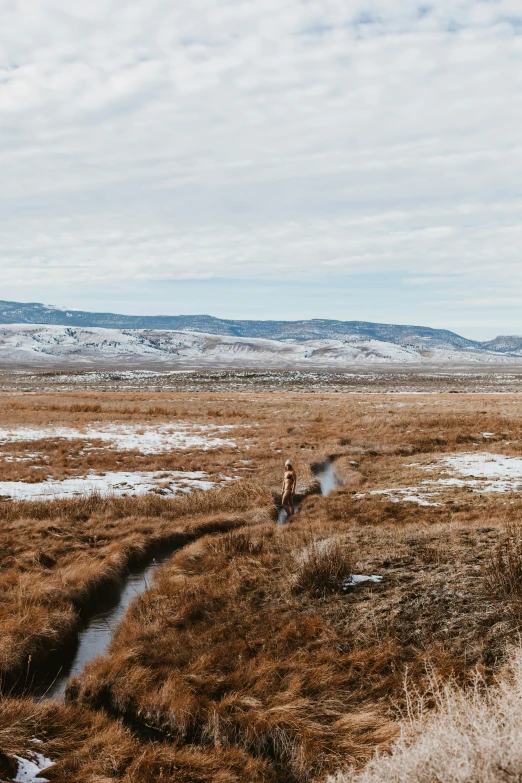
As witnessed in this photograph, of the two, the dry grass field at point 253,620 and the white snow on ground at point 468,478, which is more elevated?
the white snow on ground at point 468,478

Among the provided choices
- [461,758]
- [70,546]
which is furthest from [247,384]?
[461,758]

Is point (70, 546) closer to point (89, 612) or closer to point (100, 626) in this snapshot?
point (89, 612)

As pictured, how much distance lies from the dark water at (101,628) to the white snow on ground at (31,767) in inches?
51.8

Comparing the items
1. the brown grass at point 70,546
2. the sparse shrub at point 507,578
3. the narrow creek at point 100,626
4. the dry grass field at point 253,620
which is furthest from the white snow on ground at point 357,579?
the brown grass at point 70,546

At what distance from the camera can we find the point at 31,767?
5379 millimetres

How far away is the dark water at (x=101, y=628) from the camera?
7319 millimetres

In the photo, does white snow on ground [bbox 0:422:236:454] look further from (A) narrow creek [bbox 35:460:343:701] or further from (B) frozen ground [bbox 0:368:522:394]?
(B) frozen ground [bbox 0:368:522:394]

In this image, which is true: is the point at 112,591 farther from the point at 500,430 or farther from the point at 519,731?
the point at 500,430

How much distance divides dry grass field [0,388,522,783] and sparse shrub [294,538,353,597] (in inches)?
1.4

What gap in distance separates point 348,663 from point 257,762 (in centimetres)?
198

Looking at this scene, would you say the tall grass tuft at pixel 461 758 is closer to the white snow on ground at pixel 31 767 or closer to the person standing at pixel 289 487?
the white snow on ground at pixel 31 767

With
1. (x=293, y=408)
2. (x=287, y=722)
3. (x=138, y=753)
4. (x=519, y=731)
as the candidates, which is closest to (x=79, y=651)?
(x=138, y=753)

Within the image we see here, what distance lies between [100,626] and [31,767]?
3671 mm

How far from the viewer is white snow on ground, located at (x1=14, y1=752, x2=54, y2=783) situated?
17.0 feet
